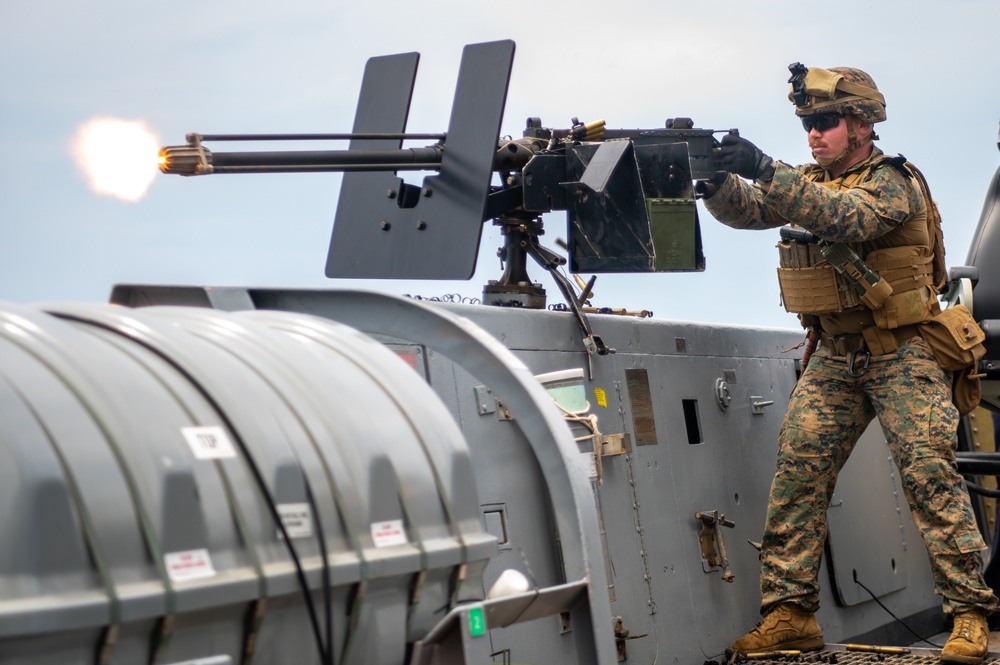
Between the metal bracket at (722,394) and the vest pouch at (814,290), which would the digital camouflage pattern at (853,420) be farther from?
the metal bracket at (722,394)

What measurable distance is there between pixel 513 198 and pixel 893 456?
1831mm

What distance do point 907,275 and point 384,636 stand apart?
3322 mm

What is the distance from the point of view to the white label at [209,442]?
216cm

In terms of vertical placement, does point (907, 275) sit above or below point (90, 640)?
above

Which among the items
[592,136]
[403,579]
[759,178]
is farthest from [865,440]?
[403,579]

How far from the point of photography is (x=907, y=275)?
5.14 metres

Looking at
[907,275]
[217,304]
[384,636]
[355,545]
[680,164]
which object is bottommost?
[384,636]

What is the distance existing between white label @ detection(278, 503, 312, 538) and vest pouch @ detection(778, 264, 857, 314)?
3294 millimetres

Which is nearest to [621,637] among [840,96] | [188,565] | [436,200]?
[436,200]

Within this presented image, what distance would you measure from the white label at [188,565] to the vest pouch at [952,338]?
375cm

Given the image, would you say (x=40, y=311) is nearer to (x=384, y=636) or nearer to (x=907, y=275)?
(x=384, y=636)

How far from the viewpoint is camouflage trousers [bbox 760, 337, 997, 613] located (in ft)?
16.0

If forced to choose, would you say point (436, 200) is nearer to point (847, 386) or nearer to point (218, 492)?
point (847, 386)

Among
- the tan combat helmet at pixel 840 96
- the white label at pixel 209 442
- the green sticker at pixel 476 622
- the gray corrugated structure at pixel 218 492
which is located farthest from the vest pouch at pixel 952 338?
the white label at pixel 209 442
